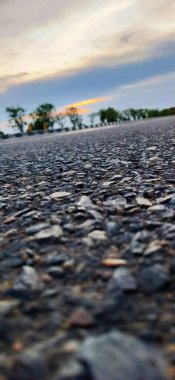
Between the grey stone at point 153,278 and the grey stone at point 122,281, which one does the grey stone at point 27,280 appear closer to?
the grey stone at point 122,281

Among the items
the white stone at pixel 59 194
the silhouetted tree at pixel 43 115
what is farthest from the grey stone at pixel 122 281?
the silhouetted tree at pixel 43 115

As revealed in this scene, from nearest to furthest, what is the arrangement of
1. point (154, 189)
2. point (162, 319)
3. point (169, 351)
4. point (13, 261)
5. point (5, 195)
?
1. point (169, 351)
2. point (162, 319)
3. point (13, 261)
4. point (154, 189)
5. point (5, 195)

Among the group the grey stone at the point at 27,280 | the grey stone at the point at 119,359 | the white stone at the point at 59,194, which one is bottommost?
the grey stone at the point at 119,359

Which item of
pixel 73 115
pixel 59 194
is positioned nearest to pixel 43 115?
pixel 73 115

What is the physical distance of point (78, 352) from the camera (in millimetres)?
1759

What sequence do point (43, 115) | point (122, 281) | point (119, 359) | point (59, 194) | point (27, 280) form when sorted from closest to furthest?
1. point (119, 359)
2. point (122, 281)
3. point (27, 280)
4. point (59, 194)
5. point (43, 115)

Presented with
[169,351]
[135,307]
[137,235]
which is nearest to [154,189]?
[137,235]

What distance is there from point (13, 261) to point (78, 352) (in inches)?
57.0

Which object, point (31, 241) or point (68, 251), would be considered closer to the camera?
point (68, 251)

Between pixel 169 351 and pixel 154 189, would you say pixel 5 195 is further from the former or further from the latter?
pixel 169 351

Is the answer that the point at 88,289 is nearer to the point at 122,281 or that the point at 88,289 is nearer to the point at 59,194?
the point at 122,281

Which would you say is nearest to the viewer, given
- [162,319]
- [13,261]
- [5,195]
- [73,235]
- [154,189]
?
[162,319]

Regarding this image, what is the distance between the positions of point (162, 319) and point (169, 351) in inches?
11.2

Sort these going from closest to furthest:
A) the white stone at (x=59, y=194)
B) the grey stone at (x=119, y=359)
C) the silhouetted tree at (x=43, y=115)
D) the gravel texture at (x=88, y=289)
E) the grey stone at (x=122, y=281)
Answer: the grey stone at (x=119, y=359), the gravel texture at (x=88, y=289), the grey stone at (x=122, y=281), the white stone at (x=59, y=194), the silhouetted tree at (x=43, y=115)
